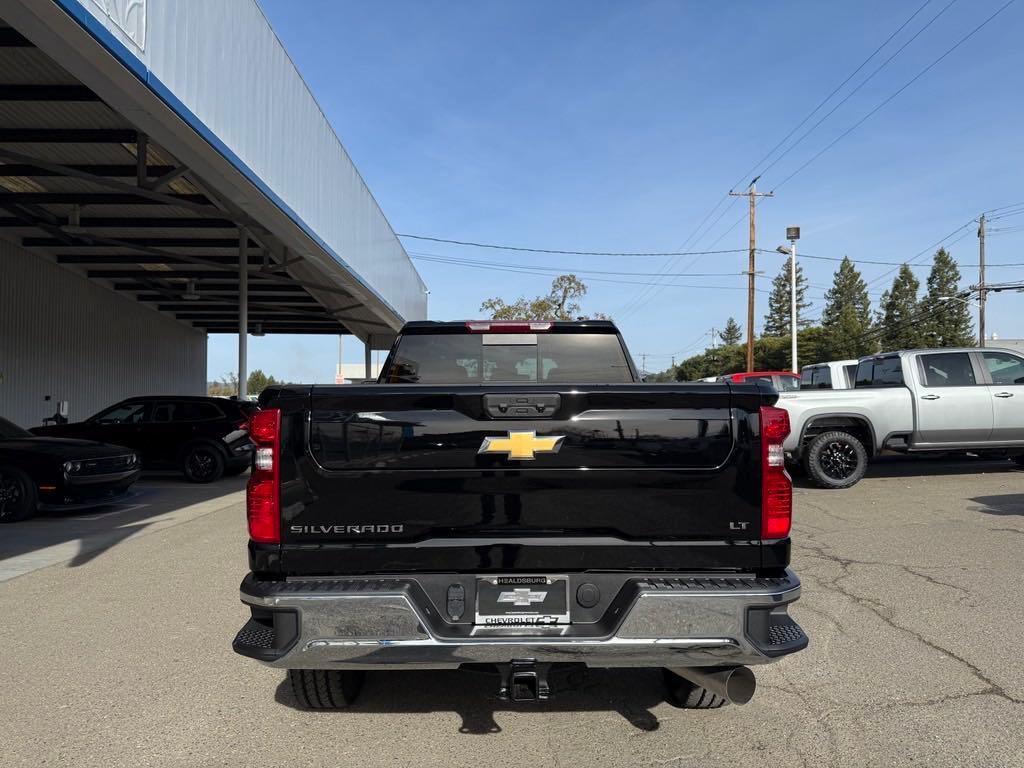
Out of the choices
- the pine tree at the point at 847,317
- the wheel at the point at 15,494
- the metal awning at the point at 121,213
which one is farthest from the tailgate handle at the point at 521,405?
the pine tree at the point at 847,317

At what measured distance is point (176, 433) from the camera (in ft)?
43.7

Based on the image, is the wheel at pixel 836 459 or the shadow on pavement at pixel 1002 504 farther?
the wheel at pixel 836 459

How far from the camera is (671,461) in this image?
2.90 m

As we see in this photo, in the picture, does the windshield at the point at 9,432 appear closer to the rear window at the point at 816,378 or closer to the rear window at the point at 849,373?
the rear window at the point at 816,378

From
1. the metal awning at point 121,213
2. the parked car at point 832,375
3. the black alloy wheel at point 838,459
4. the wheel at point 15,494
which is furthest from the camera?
the parked car at point 832,375

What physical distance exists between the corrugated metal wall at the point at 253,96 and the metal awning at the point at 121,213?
1057mm

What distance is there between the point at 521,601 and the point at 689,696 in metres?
1.31

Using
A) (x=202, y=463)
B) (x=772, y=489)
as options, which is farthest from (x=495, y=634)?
(x=202, y=463)

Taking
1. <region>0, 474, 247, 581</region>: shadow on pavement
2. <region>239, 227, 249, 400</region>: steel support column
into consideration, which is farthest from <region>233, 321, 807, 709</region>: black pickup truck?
<region>239, 227, 249, 400</region>: steel support column

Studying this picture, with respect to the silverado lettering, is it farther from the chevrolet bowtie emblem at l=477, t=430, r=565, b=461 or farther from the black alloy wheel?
the black alloy wheel

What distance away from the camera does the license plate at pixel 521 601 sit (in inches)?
113

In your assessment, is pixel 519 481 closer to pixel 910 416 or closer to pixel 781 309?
pixel 910 416

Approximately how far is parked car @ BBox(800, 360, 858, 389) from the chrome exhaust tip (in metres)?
12.0

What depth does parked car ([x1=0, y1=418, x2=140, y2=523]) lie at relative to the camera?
29.7 ft
